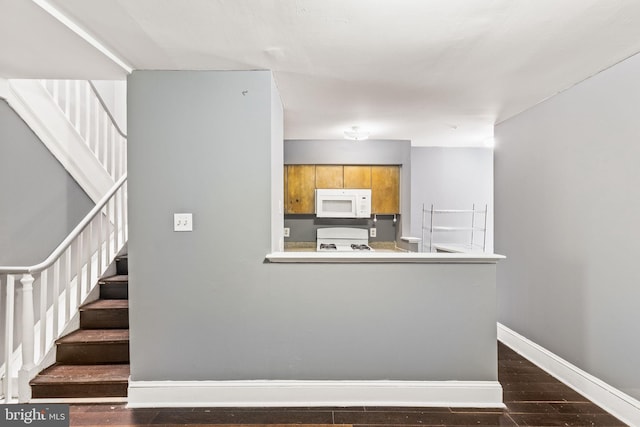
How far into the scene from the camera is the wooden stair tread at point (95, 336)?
8.17ft

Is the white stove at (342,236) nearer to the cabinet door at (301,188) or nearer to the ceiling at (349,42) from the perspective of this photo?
the cabinet door at (301,188)

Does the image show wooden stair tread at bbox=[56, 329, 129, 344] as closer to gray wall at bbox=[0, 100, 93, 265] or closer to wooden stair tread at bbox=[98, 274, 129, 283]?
wooden stair tread at bbox=[98, 274, 129, 283]

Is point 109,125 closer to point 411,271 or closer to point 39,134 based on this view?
point 39,134

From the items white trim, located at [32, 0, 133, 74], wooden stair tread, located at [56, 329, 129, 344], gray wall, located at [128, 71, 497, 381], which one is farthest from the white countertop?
white trim, located at [32, 0, 133, 74]

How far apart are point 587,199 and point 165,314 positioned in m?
3.09

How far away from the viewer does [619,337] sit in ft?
7.20

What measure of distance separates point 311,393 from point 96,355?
1612 millimetres

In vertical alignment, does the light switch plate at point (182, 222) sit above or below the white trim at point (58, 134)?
below

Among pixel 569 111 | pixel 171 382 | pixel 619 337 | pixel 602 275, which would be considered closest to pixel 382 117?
pixel 569 111

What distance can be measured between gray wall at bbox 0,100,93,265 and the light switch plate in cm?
139

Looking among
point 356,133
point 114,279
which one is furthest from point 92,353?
point 356,133

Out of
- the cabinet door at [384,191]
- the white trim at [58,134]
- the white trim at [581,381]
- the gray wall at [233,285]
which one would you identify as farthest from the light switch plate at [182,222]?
the white trim at [581,381]

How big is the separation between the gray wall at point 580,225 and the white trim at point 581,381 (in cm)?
5

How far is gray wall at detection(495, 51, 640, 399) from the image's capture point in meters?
2.15
